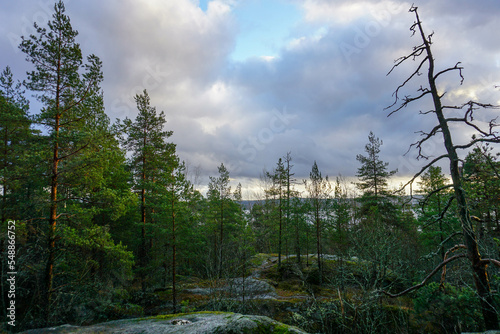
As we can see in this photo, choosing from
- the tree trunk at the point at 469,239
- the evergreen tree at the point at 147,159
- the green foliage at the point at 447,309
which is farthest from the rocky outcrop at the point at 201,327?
the evergreen tree at the point at 147,159

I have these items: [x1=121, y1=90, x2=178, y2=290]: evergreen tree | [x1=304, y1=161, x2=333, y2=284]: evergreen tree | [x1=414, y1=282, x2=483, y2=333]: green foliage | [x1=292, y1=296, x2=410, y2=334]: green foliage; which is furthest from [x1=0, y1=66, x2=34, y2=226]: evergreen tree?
[x1=304, y1=161, x2=333, y2=284]: evergreen tree

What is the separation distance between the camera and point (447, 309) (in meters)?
6.86

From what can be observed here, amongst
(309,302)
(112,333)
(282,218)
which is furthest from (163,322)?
(282,218)

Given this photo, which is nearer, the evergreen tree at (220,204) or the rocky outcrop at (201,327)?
the rocky outcrop at (201,327)

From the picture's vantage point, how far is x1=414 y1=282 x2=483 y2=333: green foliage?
6.56 metres

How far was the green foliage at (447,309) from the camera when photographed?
21.5 feet

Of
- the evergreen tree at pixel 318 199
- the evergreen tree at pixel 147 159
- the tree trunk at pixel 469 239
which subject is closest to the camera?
the tree trunk at pixel 469 239

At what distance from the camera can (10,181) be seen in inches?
318

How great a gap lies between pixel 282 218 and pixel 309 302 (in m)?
13.9

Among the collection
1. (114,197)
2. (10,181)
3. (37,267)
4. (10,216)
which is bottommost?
(37,267)

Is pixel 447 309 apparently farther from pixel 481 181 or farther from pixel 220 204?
pixel 220 204

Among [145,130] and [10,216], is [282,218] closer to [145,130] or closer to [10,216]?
[145,130]

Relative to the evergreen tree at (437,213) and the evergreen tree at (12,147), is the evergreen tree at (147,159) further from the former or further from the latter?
the evergreen tree at (437,213)

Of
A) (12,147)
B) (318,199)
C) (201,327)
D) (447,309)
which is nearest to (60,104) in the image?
(12,147)
